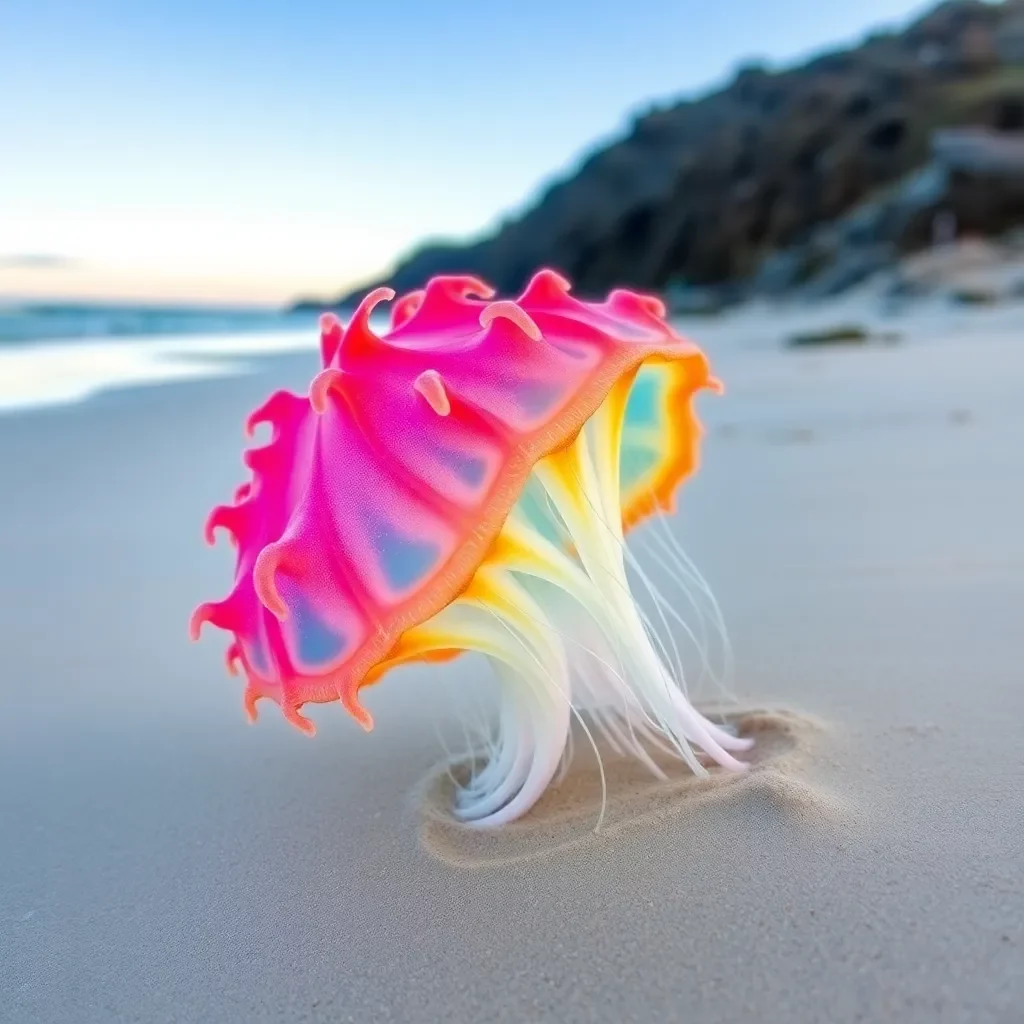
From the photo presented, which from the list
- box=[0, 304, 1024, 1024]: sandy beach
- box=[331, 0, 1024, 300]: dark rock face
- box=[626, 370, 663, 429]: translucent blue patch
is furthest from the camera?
box=[331, 0, 1024, 300]: dark rock face

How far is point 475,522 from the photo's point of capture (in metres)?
1.01

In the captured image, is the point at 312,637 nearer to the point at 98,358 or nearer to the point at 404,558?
the point at 404,558

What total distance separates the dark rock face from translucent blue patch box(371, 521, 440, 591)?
65.2ft

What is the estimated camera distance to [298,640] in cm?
108

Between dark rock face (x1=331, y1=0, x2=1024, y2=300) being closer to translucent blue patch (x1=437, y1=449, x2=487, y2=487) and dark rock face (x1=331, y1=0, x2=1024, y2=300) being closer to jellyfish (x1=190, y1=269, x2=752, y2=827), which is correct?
jellyfish (x1=190, y1=269, x2=752, y2=827)

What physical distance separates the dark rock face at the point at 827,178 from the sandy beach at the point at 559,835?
1886 centimetres

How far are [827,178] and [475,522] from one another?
127 ft

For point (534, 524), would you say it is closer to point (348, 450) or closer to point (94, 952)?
point (348, 450)

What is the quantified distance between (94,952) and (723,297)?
25932mm

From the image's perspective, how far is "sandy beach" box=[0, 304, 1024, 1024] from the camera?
962mm

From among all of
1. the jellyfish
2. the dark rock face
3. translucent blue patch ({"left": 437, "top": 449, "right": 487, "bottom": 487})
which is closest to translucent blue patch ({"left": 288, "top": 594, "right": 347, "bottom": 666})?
the jellyfish

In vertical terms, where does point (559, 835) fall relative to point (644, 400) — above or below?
below

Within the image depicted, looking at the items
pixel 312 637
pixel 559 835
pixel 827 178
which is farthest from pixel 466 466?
pixel 827 178

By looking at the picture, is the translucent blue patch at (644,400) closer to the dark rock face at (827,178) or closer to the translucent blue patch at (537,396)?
the translucent blue patch at (537,396)
